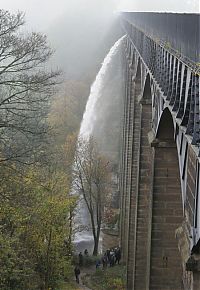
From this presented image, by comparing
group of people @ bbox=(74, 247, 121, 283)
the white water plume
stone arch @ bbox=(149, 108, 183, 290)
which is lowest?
group of people @ bbox=(74, 247, 121, 283)

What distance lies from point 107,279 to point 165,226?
11897 mm

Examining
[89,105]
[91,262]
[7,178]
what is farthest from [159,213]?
[89,105]

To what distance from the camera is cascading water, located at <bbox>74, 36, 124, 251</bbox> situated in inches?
1191

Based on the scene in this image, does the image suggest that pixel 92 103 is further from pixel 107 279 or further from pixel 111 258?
pixel 107 279

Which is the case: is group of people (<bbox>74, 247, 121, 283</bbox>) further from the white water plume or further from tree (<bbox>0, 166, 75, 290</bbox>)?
the white water plume

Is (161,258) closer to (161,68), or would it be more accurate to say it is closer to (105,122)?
(161,68)

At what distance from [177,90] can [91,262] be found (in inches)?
809

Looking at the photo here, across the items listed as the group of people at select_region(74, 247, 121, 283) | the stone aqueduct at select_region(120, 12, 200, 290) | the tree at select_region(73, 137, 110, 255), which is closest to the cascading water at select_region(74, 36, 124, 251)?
the tree at select_region(73, 137, 110, 255)

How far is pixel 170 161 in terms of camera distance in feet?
36.2

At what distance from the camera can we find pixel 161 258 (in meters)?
11.5

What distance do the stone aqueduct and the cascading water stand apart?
10.0 meters

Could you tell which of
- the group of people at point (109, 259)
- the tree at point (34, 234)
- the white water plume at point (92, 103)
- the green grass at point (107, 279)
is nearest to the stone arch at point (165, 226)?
the tree at point (34, 234)

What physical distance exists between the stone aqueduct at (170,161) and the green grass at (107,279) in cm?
→ 208

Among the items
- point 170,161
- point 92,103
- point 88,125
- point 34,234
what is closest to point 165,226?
point 170,161
